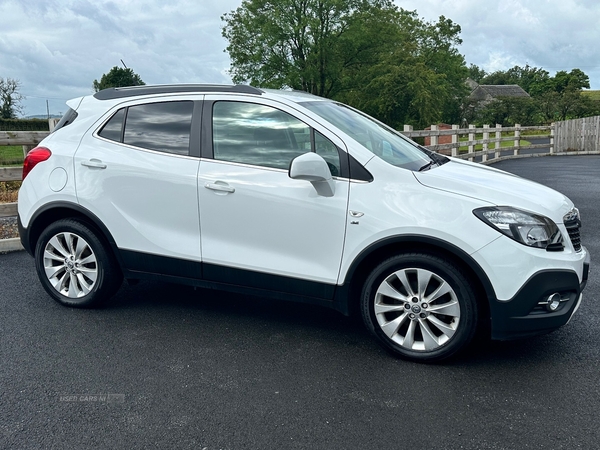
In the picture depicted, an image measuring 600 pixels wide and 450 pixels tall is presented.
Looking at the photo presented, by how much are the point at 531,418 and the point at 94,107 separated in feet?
13.0

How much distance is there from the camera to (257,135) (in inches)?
167

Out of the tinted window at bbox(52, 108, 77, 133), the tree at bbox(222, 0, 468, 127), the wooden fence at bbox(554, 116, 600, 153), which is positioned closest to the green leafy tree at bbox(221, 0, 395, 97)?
the tree at bbox(222, 0, 468, 127)

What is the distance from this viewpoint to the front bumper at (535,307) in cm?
351

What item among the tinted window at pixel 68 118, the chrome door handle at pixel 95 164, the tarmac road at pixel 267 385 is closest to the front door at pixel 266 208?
the tarmac road at pixel 267 385

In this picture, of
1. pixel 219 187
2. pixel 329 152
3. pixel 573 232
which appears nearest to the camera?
pixel 573 232

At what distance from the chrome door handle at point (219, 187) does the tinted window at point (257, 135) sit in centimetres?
21

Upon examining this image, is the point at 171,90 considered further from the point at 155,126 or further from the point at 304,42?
the point at 304,42

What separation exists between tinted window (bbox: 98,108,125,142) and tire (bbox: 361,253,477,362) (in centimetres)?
236

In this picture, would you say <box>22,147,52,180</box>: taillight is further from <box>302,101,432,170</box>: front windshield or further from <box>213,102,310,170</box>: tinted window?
Result: <box>302,101,432,170</box>: front windshield

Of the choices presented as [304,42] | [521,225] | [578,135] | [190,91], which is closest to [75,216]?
[190,91]

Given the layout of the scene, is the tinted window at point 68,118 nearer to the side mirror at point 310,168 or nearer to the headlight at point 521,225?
the side mirror at point 310,168

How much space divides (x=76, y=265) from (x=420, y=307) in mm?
2854

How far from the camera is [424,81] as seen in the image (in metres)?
47.5

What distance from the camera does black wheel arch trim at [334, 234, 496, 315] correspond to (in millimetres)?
3566
